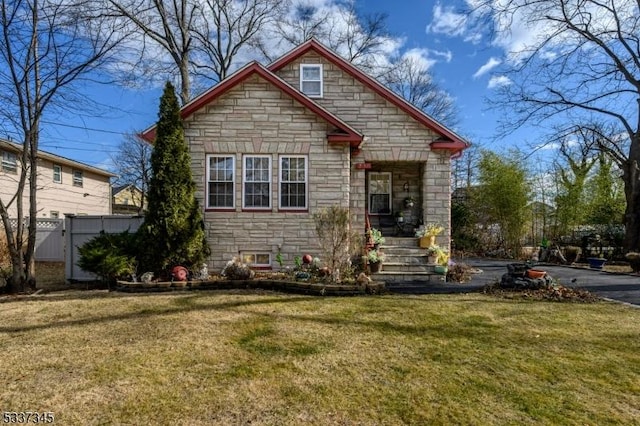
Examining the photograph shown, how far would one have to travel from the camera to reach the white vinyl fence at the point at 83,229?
9.69 m

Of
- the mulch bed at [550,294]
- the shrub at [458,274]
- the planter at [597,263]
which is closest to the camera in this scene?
the mulch bed at [550,294]

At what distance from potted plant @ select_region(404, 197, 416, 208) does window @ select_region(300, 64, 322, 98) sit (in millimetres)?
4702

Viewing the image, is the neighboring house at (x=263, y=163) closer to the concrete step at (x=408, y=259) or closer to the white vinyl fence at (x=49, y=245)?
the concrete step at (x=408, y=259)

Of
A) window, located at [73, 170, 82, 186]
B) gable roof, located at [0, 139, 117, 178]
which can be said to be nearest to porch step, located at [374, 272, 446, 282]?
gable roof, located at [0, 139, 117, 178]

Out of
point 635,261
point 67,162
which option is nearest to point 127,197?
point 67,162

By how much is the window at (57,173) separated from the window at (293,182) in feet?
61.4

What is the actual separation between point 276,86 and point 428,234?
235 inches

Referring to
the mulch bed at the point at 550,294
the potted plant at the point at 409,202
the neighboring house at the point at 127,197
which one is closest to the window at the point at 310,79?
the potted plant at the point at 409,202

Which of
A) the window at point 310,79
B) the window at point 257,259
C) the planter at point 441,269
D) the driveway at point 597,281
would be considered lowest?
the driveway at point 597,281

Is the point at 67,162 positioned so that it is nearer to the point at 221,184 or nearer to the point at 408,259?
the point at 221,184

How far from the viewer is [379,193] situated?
12.9 meters

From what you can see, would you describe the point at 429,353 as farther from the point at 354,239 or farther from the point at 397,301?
the point at 354,239

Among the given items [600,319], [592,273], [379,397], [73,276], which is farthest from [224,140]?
[592,273]

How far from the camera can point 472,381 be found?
3654 millimetres
